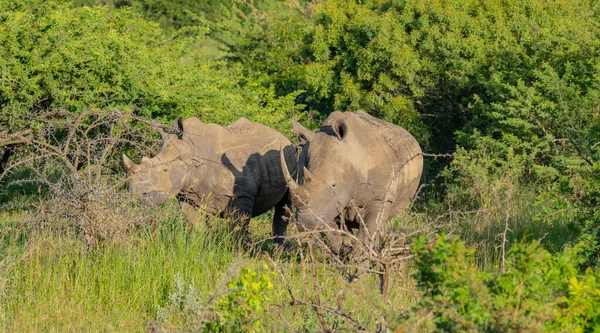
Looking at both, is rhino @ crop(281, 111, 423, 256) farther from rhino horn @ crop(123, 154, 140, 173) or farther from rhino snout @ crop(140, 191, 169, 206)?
rhino horn @ crop(123, 154, 140, 173)

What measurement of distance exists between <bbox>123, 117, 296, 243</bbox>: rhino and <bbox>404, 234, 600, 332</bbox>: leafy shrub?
5.05m

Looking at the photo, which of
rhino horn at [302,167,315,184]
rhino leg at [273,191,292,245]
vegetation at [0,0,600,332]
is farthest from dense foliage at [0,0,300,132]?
rhino horn at [302,167,315,184]

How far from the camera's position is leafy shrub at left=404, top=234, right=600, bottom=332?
14.7 feet

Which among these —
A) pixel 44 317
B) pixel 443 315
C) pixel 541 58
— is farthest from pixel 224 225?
pixel 541 58

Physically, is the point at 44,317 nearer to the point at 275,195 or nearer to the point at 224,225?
Result: the point at 224,225

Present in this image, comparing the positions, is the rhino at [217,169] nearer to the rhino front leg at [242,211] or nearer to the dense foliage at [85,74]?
the rhino front leg at [242,211]

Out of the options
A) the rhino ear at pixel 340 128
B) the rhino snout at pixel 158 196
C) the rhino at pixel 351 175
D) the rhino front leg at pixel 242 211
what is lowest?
the rhino front leg at pixel 242 211

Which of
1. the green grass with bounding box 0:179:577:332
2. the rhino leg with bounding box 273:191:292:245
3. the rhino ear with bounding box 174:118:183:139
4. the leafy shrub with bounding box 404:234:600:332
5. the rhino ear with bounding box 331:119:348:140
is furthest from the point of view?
the rhino leg with bounding box 273:191:292:245

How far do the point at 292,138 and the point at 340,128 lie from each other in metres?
5.63

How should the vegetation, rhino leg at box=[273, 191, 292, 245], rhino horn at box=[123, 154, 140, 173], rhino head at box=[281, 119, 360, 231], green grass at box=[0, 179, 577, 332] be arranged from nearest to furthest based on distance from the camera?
1. the vegetation
2. green grass at box=[0, 179, 577, 332]
3. rhino head at box=[281, 119, 360, 231]
4. rhino horn at box=[123, 154, 140, 173]
5. rhino leg at box=[273, 191, 292, 245]

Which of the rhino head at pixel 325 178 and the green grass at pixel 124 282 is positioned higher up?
the rhino head at pixel 325 178

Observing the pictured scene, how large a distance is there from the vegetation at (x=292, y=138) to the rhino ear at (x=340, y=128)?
41.1 inches

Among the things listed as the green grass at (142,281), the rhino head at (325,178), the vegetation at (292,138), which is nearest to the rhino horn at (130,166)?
the vegetation at (292,138)

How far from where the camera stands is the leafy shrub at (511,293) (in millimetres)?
4484
